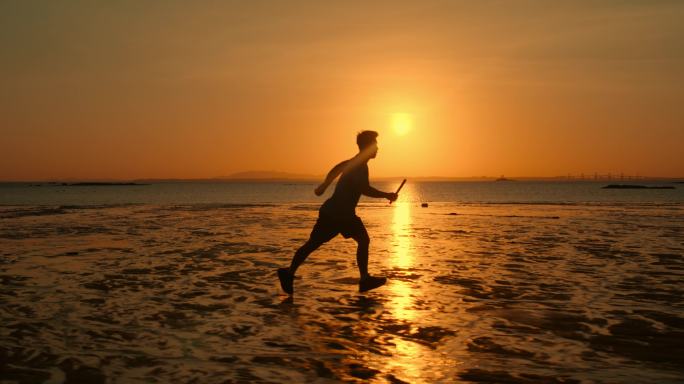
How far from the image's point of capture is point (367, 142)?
9.01 metres

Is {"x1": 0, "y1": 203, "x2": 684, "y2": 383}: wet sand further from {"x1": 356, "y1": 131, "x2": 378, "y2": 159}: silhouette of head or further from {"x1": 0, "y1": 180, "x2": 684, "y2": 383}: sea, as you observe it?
{"x1": 356, "y1": 131, "x2": 378, "y2": 159}: silhouette of head

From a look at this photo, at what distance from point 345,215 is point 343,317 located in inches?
74.3

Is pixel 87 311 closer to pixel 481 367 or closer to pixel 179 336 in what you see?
pixel 179 336

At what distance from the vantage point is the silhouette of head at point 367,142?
894 cm

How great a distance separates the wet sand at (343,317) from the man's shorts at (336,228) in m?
0.82

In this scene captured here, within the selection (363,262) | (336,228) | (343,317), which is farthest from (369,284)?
(343,317)

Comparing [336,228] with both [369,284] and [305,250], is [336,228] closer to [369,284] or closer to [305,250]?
[305,250]

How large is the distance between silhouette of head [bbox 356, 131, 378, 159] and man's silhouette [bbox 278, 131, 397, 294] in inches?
0.6

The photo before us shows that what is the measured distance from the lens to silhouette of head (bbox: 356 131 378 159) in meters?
8.94

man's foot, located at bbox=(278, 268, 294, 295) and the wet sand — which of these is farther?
man's foot, located at bbox=(278, 268, 294, 295)

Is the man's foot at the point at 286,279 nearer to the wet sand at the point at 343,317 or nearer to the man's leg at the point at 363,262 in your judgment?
the wet sand at the point at 343,317

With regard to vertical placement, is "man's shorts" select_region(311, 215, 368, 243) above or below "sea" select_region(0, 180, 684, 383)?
above

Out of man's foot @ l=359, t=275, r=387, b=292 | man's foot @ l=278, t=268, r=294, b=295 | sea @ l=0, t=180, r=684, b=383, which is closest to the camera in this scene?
sea @ l=0, t=180, r=684, b=383

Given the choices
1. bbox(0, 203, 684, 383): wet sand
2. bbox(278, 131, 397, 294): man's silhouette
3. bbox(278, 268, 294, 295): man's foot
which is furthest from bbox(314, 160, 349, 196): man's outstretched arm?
bbox(0, 203, 684, 383): wet sand
